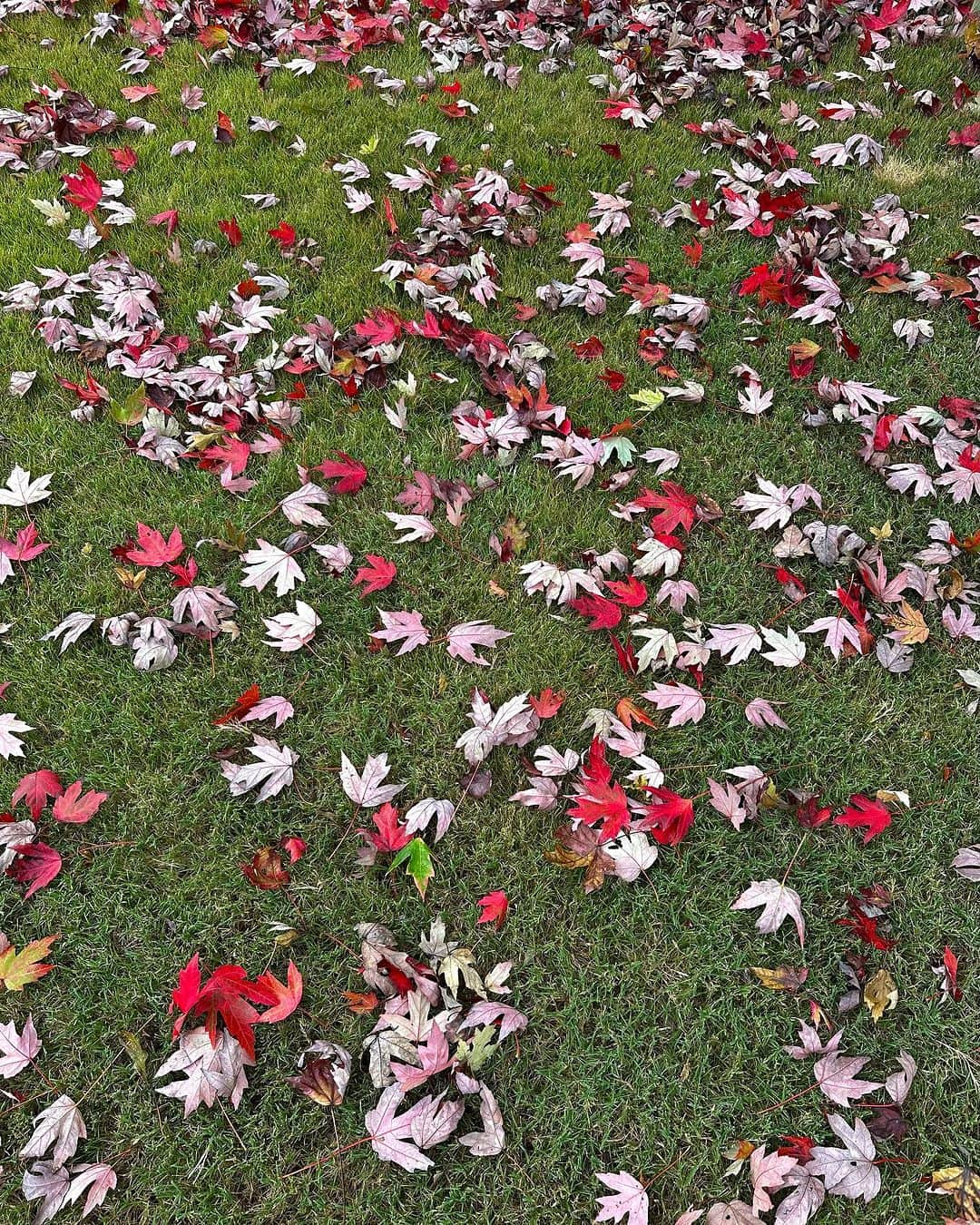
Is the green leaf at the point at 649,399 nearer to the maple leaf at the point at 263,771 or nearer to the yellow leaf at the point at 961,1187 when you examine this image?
the maple leaf at the point at 263,771

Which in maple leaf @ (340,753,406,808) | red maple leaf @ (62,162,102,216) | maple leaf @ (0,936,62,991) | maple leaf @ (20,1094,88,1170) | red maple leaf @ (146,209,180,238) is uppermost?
red maple leaf @ (62,162,102,216)

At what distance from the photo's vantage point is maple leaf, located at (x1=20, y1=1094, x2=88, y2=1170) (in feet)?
5.78

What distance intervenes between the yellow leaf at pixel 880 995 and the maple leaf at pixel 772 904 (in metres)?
0.18

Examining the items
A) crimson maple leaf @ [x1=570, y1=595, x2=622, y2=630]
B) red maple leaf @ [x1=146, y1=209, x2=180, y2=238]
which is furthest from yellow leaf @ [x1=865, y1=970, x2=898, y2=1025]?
red maple leaf @ [x1=146, y1=209, x2=180, y2=238]

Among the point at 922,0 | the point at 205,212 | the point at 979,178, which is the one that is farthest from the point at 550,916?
the point at 922,0

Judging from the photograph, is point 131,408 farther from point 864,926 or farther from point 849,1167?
point 849,1167

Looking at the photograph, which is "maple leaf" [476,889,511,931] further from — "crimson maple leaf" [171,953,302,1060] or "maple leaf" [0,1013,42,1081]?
"maple leaf" [0,1013,42,1081]

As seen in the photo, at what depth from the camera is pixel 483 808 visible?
7.48ft

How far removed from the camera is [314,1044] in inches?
74.6

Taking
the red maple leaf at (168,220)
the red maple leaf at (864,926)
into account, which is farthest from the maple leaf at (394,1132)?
the red maple leaf at (168,220)

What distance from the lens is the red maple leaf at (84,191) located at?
12.1 ft

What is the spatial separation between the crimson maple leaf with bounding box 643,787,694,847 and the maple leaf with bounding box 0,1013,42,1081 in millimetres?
1552

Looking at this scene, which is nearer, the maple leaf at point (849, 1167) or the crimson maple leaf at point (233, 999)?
the maple leaf at point (849, 1167)

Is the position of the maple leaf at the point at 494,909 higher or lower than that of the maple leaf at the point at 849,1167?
higher
